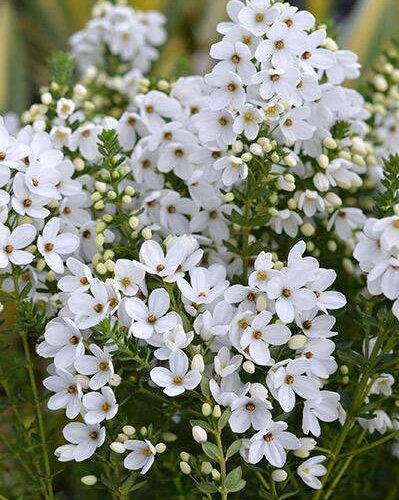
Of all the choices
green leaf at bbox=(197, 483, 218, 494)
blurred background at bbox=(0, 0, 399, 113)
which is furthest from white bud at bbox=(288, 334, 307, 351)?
blurred background at bbox=(0, 0, 399, 113)

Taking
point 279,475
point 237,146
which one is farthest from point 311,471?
point 237,146

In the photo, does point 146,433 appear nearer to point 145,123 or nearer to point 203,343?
point 203,343

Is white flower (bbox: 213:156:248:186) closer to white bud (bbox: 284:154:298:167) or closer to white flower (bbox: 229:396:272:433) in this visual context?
white bud (bbox: 284:154:298:167)

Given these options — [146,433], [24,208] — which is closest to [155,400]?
[146,433]


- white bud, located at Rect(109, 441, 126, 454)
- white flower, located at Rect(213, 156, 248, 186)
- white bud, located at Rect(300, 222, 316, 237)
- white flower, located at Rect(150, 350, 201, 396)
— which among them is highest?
white flower, located at Rect(213, 156, 248, 186)

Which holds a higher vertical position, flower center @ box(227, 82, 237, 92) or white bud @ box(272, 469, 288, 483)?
flower center @ box(227, 82, 237, 92)

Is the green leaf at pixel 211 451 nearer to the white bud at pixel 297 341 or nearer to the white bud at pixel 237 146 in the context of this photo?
the white bud at pixel 297 341
